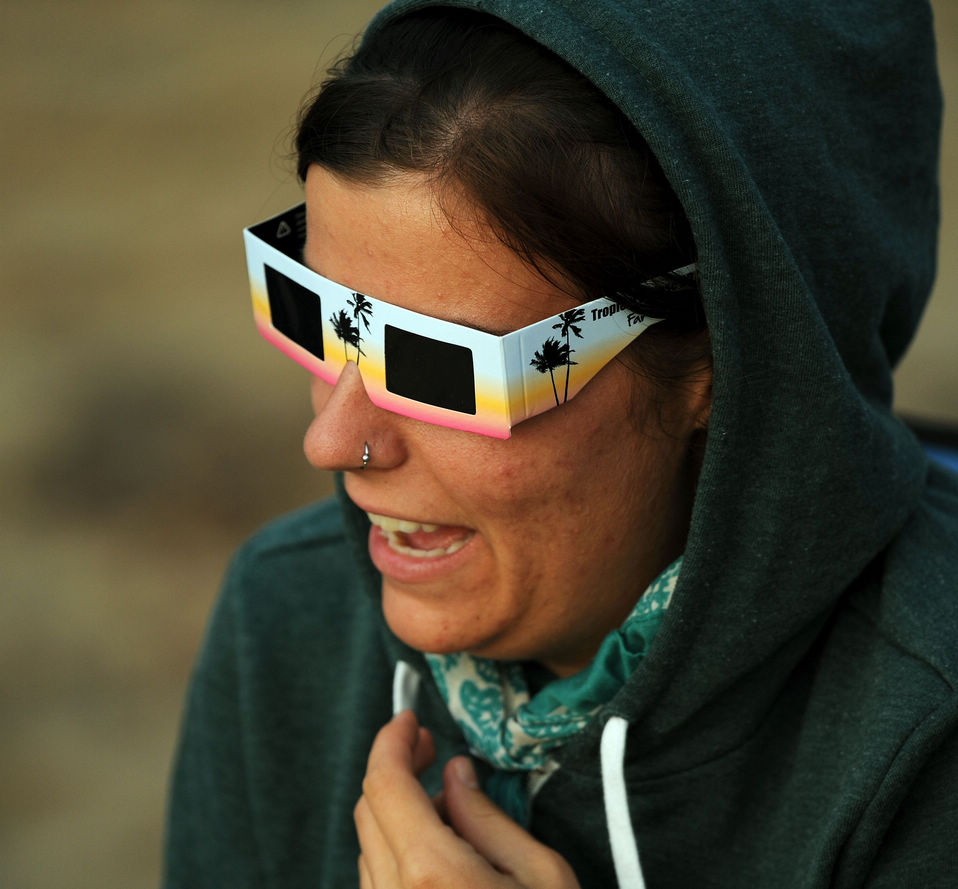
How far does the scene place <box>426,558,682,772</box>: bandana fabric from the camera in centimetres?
174

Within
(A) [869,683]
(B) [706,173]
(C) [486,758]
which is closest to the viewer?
(B) [706,173]

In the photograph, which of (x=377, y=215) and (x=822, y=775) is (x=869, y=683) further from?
(x=377, y=215)

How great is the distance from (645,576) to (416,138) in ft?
2.50

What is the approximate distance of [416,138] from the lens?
156cm

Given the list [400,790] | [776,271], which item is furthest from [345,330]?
[400,790]

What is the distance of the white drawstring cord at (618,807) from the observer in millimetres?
1706

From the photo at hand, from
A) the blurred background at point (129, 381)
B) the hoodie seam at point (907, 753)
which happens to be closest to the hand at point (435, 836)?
the hoodie seam at point (907, 753)

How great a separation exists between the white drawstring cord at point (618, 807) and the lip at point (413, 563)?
1.08ft

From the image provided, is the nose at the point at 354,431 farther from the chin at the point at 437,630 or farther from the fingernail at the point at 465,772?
the fingernail at the point at 465,772

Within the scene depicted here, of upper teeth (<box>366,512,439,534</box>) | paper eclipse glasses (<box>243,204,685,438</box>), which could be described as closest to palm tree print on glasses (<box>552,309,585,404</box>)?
paper eclipse glasses (<box>243,204,685,438</box>)

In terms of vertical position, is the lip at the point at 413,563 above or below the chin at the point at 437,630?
above

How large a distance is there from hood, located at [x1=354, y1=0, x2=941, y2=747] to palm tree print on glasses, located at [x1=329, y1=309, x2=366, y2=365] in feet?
1.49

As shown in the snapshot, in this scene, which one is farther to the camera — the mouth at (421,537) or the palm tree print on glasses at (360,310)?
the mouth at (421,537)

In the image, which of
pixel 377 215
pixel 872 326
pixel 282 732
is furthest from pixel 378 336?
pixel 282 732
